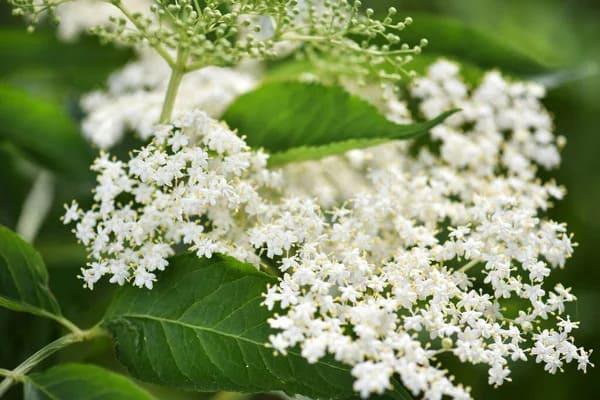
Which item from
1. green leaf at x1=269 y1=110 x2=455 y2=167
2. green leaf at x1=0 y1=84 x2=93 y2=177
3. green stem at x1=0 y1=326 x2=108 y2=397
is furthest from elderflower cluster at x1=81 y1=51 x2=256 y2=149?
green stem at x1=0 y1=326 x2=108 y2=397

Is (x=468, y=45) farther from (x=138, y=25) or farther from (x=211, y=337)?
(x=211, y=337)

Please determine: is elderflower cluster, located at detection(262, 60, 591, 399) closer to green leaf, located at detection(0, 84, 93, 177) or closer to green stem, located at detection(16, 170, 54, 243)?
green leaf, located at detection(0, 84, 93, 177)

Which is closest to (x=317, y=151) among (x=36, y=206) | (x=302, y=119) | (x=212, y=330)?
(x=302, y=119)

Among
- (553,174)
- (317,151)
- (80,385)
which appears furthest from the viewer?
(553,174)

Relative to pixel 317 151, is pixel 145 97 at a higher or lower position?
higher

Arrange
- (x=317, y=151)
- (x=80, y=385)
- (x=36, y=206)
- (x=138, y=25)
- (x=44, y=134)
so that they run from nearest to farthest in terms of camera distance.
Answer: (x=80, y=385) < (x=138, y=25) < (x=317, y=151) < (x=44, y=134) < (x=36, y=206)

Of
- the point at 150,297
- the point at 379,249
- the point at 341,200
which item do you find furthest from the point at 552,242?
the point at 150,297

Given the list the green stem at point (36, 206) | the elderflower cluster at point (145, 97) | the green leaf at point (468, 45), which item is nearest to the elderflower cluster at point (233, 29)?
the elderflower cluster at point (145, 97)
